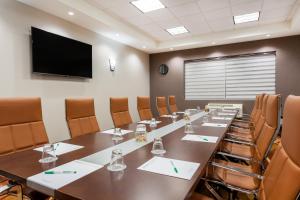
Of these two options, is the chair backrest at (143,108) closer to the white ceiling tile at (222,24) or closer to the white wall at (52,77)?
the white wall at (52,77)

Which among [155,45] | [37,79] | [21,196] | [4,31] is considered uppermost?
[155,45]

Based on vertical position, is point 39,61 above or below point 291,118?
above

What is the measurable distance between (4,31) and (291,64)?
602 cm

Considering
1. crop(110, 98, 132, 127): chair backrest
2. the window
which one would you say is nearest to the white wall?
crop(110, 98, 132, 127): chair backrest

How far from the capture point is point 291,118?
2.83 ft

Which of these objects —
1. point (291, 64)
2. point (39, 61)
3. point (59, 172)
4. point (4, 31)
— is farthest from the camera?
point (291, 64)

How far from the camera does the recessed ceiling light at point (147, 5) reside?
11.6 feet

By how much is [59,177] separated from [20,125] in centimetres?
110

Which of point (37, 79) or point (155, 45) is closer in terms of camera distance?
point (37, 79)

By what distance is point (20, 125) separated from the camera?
1.75 meters

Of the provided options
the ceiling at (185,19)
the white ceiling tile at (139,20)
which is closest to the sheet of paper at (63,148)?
the ceiling at (185,19)

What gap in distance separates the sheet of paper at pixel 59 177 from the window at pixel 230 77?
541 centimetres

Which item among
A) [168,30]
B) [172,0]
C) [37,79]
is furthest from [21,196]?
[168,30]

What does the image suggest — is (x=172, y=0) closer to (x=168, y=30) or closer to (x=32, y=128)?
(x=168, y=30)
